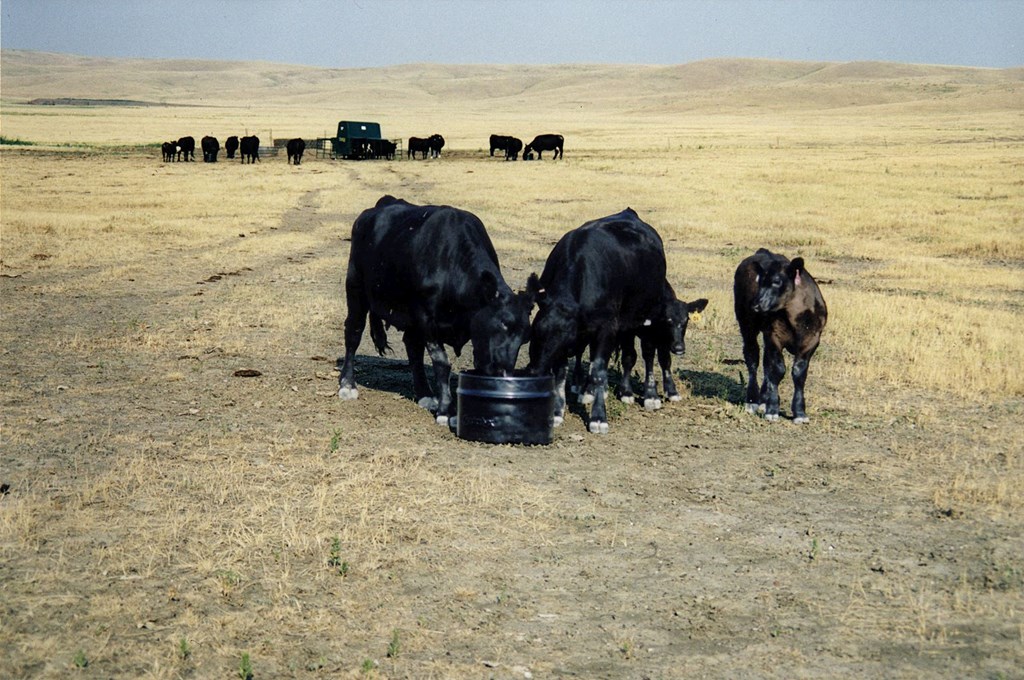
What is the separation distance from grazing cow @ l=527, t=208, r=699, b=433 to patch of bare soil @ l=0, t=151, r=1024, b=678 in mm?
647

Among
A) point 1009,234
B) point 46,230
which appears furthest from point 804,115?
point 46,230

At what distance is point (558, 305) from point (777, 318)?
2203 millimetres

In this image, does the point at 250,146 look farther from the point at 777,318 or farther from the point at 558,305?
the point at 777,318

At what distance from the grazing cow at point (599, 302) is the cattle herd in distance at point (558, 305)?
12 millimetres

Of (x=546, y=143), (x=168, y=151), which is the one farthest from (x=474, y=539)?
(x=546, y=143)

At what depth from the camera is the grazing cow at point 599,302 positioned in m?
9.50

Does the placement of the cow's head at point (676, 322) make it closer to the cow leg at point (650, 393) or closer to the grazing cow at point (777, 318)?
the cow leg at point (650, 393)

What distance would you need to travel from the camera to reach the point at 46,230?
24.0 metres

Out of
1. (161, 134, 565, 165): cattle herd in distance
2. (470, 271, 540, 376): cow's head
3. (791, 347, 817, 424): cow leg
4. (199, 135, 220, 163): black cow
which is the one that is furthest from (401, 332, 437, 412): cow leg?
(199, 135, 220, 163): black cow

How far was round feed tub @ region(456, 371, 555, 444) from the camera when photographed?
29.0 feet

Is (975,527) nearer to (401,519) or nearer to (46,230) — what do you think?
(401,519)

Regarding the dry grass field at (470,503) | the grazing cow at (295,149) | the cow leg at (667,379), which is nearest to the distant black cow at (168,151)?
the grazing cow at (295,149)

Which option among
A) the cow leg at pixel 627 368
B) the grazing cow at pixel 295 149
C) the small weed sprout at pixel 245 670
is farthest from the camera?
the grazing cow at pixel 295 149

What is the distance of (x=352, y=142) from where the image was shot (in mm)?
58656
